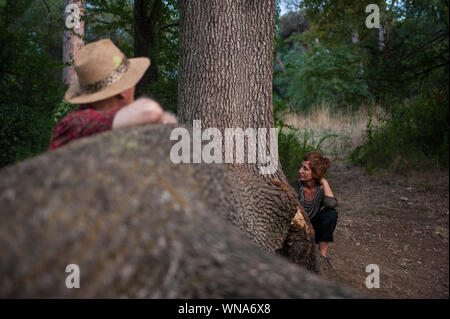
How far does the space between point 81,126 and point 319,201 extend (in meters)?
2.65

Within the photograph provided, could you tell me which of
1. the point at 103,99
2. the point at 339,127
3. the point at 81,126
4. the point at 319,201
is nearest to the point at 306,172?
the point at 319,201

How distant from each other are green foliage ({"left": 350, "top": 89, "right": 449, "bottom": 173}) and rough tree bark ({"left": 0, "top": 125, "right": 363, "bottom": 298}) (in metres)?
1.73

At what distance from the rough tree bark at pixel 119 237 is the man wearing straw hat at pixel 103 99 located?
322 millimetres

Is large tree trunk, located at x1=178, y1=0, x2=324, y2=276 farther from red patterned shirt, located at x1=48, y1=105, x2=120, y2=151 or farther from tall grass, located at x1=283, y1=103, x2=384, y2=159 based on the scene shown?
tall grass, located at x1=283, y1=103, x2=384, y2=159

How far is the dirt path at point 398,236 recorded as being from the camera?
319 cm

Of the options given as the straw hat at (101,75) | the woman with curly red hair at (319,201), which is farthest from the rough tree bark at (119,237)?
the woman with curly red hair at (319,201)

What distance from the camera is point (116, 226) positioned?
130cm

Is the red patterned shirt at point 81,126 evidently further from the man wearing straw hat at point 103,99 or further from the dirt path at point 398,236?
the dirt path at point 398,236

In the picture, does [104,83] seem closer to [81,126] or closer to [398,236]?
[81,126]

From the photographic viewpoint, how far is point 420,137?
3.02m

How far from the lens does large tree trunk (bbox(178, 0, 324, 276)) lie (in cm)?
312
